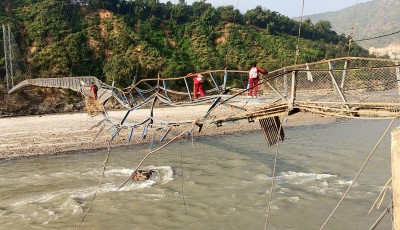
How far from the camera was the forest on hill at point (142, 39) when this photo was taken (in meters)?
38.5

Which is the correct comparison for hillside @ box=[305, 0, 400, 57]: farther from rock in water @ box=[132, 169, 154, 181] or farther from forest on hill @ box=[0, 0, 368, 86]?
rock in water @ box=[132, 169, 154, 181]

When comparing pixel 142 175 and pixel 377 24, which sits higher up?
pixel 377 24

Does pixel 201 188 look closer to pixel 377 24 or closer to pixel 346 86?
pixel 346 86

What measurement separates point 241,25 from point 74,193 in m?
45.3

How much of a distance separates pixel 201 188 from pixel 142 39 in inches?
1362

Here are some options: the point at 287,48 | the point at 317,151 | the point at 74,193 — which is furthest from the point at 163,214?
the point at 287,48

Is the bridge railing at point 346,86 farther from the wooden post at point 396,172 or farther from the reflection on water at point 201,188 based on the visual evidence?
the reflection on water at point 201,188

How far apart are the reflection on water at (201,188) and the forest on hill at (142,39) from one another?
22137 mm

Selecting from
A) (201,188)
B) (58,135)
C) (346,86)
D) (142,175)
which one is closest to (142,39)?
(58,135)

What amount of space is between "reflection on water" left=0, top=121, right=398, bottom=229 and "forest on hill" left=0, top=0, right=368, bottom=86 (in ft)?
72.6

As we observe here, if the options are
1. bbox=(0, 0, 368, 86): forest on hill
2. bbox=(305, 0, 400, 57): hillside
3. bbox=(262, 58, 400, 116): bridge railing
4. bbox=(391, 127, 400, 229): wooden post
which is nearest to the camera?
bbox=(391, 127, 400, 229): wooden post

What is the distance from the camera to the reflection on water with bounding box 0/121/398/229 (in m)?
9.11

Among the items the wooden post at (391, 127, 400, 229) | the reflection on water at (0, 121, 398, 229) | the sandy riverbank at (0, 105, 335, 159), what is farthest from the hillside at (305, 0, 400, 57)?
the wooden post at (391, 127, 400, 229)

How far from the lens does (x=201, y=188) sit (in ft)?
38.2
